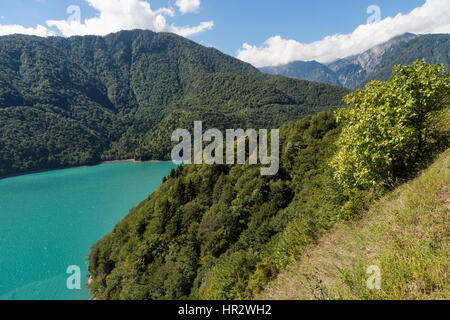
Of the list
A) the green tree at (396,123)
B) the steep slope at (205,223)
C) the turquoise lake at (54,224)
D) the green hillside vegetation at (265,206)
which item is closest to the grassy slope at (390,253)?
the green hillside vegetation at (265,206)

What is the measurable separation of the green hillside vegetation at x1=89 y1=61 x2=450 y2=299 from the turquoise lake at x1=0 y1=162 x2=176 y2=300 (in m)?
9.01

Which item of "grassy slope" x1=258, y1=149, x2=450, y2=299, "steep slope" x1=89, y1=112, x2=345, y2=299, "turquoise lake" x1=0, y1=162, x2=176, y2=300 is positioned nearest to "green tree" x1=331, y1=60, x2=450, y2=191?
"grassy slope" x1=258, y1=149, x2=450, y2=299

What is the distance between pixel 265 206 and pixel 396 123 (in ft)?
65.0

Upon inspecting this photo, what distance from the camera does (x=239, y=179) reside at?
31375 millimetres

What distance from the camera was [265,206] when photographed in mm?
25688

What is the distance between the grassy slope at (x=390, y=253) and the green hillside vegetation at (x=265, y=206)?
902 mm

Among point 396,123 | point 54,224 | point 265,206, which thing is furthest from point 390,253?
point 54,224

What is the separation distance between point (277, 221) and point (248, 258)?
42.6 ft

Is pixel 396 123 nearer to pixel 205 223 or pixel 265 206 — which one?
pixel 265 206

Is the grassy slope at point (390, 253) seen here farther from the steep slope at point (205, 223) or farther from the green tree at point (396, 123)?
the steep slope at point (205, 223)

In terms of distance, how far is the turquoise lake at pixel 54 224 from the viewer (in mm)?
33656

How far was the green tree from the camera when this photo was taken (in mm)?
6957

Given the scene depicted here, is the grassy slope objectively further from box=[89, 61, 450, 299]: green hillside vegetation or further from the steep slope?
the steep slope
